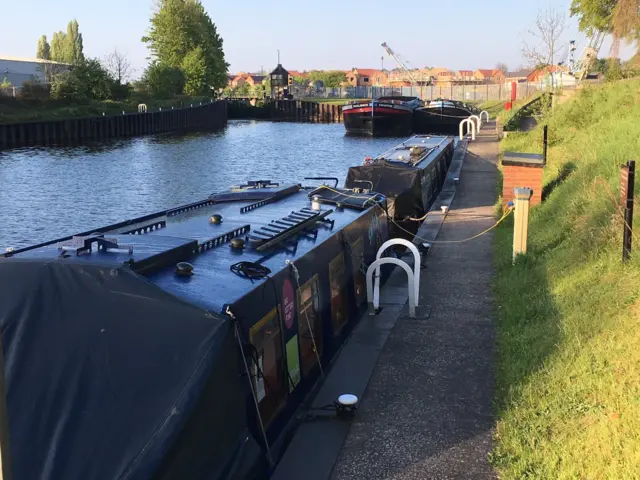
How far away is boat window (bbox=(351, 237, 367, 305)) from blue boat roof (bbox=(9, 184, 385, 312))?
0.41m

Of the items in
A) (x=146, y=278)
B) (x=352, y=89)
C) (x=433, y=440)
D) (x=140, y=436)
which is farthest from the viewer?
(x=352, y=89)

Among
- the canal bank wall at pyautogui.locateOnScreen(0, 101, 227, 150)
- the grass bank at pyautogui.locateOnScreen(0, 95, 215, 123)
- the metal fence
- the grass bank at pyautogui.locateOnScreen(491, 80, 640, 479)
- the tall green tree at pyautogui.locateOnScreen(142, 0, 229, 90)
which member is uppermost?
the tall green tree at pyautogui.locateOnScreen(142, 0, 229, 90)

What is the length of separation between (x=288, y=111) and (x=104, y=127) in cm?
4856

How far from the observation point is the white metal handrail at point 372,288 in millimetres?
9531

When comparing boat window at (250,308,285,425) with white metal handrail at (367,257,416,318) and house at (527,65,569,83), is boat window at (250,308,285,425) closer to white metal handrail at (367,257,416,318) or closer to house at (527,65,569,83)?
white metal handrail at (367,257,416,318)

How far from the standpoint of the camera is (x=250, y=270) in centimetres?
640

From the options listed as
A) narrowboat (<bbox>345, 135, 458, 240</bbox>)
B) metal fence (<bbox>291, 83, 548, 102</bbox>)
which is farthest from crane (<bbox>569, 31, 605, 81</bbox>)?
narrowboat (<bbox>345, 135, 458, 240</bbox>)

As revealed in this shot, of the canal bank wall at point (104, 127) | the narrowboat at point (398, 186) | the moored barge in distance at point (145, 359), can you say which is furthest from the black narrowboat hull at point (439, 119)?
the moored barge in distance at point (145, 359)

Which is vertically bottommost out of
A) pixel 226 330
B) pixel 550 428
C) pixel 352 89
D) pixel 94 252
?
pixel 550 428

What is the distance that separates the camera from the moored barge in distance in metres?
4.69

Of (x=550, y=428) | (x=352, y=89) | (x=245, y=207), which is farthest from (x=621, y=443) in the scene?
(x=352, y=89)

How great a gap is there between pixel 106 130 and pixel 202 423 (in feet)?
199

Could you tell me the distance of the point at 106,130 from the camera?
6169cm

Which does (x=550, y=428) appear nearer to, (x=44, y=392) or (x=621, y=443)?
(x=621, y=443)
